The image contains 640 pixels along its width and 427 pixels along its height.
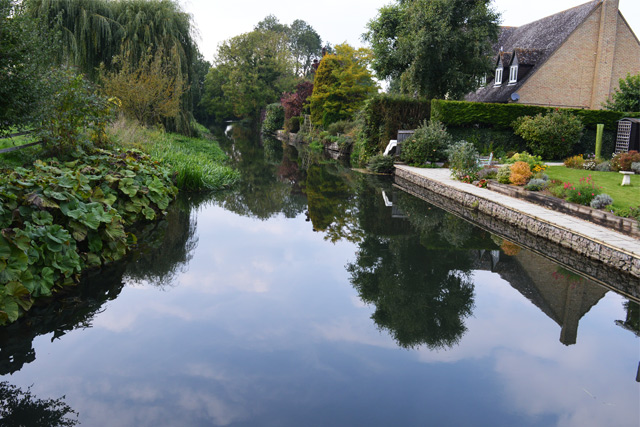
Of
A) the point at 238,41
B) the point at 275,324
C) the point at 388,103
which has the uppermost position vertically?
the point at 238,41

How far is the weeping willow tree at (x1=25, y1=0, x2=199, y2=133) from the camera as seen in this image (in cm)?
1828

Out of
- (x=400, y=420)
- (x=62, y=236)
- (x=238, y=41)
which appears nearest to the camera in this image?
(x=400, y=420)

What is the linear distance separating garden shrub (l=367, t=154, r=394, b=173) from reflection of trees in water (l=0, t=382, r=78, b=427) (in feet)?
57.1

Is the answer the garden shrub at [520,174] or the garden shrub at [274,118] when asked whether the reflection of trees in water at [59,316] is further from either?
the garden shrub at [274,118]

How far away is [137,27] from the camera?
2012 centimetres

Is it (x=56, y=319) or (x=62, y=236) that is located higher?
(x=62, y=236)

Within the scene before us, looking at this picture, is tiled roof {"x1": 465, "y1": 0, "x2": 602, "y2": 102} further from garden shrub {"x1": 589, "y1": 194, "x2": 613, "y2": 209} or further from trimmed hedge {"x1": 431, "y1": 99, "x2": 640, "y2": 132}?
garden shrub {"x1": 589, "y1": 194, "x2": 613, "y2": 209}

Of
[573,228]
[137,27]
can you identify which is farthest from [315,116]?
[573,228]

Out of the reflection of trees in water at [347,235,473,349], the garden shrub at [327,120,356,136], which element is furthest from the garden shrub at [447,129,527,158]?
the reflection of trees in water at [347,235,473,349]

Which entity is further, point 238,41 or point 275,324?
point 238,41

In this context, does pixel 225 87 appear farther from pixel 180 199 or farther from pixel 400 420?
pixel 400 420

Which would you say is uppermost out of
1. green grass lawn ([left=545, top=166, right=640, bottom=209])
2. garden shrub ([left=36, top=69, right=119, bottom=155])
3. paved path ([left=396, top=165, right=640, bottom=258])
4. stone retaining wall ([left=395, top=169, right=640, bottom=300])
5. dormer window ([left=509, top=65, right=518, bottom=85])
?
dormer window ([left=509, top=65, right=518, bottom=85])

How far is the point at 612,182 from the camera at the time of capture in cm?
1335

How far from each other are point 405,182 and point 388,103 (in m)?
5.62
